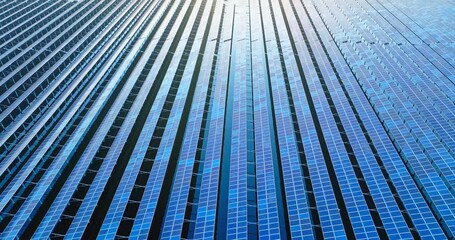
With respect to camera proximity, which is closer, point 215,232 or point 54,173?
point 215,232

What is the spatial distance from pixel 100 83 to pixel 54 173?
24.3 meters

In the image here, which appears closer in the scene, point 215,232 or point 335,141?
point 215,232

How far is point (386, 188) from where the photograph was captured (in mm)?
40875

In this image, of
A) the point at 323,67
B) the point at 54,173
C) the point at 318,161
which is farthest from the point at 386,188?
the point at 54,173

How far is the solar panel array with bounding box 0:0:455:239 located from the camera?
130 ft

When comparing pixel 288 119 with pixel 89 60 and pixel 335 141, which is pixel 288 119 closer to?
pixel 335 141

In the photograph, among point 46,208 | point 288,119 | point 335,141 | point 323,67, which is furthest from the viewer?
point 323,67

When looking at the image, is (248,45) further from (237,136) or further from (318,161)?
(318,161)

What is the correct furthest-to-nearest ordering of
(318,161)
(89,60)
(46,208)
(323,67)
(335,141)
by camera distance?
→ (89,60), (323,67), (335,141), (318,161), (46,208)

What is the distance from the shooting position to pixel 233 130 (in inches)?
2104

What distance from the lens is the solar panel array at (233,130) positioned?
3966 cm

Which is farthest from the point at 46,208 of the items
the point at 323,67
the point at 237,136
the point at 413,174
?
the point at 323,67

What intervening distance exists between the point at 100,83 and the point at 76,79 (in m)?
4.38

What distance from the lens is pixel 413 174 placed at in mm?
43156
